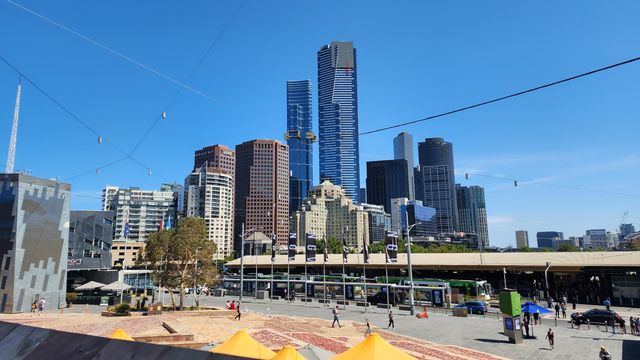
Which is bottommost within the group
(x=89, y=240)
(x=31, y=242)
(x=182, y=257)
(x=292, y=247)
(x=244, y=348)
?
(x=244, y=348)

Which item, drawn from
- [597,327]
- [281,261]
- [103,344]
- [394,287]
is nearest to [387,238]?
[394,287]

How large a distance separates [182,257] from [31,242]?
1667cm

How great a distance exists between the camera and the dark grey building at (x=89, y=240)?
62.4 meters

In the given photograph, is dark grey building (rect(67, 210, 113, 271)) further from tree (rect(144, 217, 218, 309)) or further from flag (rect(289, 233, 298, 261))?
flag (rect(289, 233, 298, 261))

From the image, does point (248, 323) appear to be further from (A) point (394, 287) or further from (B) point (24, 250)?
(B) point (24, 250)

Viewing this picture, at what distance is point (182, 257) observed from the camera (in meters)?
39.6

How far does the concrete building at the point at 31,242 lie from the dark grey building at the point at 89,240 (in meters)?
19.6

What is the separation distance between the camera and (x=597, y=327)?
33.5m

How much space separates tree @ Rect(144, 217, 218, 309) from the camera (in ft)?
129

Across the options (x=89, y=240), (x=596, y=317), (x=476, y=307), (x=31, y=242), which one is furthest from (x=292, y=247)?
(x=89, y=240)

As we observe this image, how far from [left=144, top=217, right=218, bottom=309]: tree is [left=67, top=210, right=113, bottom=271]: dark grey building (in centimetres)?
2949

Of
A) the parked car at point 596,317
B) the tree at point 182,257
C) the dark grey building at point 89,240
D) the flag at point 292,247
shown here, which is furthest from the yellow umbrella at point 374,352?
the dark grey building at point 89,240

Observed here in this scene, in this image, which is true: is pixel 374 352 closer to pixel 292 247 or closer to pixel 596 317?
pixel 596 317

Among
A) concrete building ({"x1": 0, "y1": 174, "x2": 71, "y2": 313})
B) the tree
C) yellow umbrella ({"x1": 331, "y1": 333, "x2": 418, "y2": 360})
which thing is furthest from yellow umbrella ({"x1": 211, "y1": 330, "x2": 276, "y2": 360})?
concrete building ({"x1": 0, "y1": 174, "x2": 71, "y2": 313})
